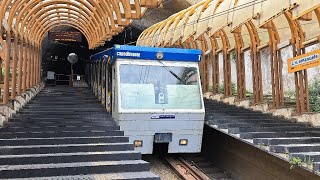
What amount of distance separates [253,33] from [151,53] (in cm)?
468

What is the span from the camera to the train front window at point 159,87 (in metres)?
8.80

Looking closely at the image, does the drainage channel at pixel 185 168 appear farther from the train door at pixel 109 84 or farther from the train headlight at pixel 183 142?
the train door at pixel 109 84

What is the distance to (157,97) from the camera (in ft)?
29.4

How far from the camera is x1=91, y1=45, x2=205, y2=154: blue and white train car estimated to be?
8695 millimetres

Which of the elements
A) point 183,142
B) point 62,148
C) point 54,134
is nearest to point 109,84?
point 54,134

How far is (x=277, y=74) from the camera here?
11.0 metres

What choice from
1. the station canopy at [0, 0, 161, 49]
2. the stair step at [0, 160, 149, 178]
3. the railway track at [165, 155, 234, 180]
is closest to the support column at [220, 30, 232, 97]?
the railway track at [165, 155, 234, 180]

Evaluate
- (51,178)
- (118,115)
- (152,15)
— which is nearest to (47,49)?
(152,15)

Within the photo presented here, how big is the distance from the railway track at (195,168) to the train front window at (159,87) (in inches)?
66.3

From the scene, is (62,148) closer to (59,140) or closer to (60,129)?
(59,140)

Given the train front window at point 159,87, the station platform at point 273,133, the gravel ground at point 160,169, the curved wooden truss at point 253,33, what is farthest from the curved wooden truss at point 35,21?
the gravel ground at point 160,169

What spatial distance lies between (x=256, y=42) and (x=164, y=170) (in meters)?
5.72

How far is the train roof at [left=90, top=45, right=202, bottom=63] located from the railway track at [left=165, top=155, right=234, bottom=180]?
2.93 metres

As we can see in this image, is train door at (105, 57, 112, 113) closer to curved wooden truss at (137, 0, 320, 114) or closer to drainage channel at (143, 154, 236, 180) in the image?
drainage channel at (143, 154, 236, 180)
